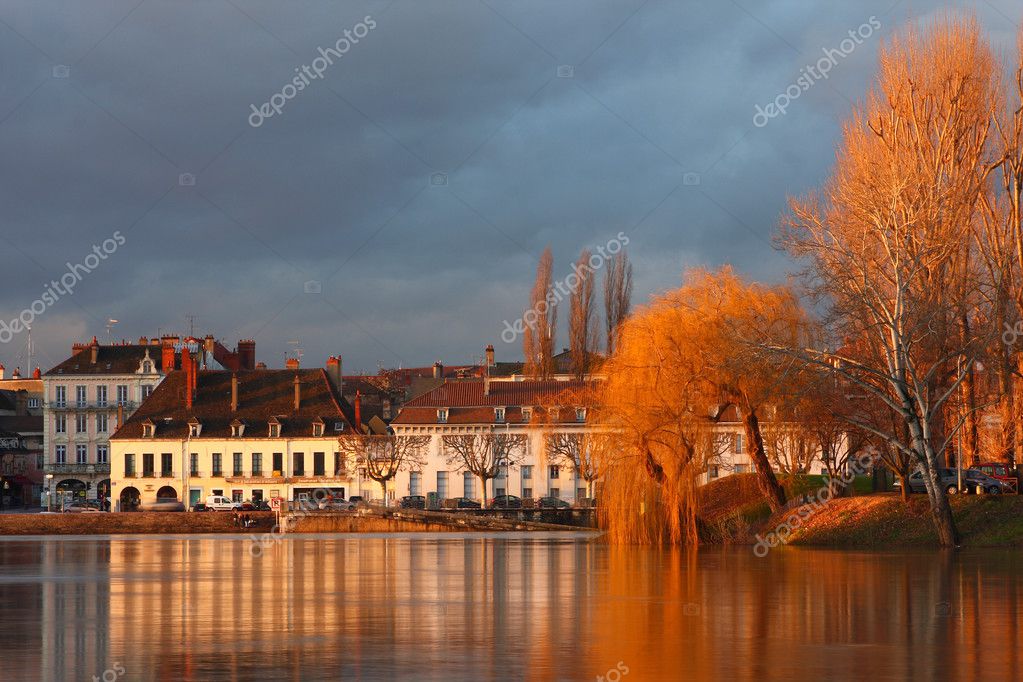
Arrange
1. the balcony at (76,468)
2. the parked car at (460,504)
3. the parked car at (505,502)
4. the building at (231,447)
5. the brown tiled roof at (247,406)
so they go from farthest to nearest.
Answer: the balcony at (76,468) < the brown tiled roof at (247,406) < the building at (231,447) < the parked car at (460,504) < the parked car at (505,502)

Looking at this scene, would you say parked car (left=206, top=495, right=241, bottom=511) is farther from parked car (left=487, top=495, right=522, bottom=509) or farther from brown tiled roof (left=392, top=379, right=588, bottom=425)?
parked car (left=487, top=495, right=522, bottom=509)

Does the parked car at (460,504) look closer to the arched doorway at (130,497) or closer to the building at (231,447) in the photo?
the building at (231,447)

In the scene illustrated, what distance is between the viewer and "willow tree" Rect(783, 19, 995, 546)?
46.2 metres

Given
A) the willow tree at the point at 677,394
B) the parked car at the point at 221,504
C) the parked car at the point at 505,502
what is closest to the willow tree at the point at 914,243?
the willow tree at the point at 677,394

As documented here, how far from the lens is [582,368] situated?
106 m

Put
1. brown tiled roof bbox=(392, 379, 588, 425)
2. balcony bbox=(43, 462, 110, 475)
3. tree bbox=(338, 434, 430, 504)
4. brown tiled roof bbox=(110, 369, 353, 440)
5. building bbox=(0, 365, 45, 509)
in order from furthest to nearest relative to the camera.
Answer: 1. building bbox=(0, 365, 45, 509)
2. balcony bbox=(43, 462, 110, 475)
3. brown tiled roof bbox=(110, 369, 353, 440)
4. brown tiled roof bbox=(392, 379, 588, 425)
5. tree bbox=(338, 434, 430, 504)

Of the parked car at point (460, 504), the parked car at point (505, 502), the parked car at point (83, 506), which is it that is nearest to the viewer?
the parked car at point (505, 502)

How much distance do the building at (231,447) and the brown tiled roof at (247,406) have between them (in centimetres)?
8

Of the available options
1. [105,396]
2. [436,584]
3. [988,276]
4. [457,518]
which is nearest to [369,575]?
[436,584]

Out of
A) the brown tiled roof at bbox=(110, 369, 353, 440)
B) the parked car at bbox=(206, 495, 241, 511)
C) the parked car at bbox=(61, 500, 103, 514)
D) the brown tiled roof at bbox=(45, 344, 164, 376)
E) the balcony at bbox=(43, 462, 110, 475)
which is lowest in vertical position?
the parked car at bbox=(61, 500, 103, 514)

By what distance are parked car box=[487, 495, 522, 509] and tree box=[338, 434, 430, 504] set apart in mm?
7037

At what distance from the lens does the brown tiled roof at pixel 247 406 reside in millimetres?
104625

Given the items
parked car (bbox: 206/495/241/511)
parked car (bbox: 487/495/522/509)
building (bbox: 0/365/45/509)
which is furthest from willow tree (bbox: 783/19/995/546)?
building (bbox: 0/365/45/509)

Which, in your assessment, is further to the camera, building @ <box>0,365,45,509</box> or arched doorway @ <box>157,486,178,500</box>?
building @ <box>0,365,45,509</box>
